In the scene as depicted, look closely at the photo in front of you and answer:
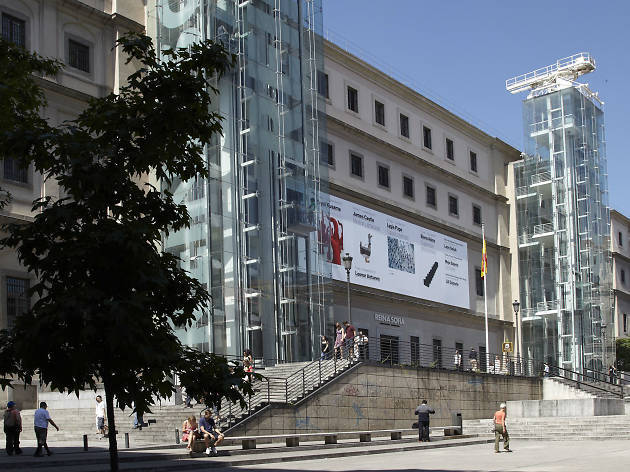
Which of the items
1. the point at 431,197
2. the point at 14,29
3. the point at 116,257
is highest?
the point at 14,29

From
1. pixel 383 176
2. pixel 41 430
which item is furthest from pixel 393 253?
pixel 41 430

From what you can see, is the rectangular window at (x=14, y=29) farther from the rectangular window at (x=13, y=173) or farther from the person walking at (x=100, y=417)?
the person walking at (x=100, y=417)

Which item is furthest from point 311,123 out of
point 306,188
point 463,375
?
point 463,375

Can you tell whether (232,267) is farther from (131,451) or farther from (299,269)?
(131,451)

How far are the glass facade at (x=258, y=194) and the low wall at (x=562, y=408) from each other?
8.93 meters

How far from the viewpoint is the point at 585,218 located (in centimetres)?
5819

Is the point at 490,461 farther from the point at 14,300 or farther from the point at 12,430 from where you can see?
the point at 14,300

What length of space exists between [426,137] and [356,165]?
7.58m

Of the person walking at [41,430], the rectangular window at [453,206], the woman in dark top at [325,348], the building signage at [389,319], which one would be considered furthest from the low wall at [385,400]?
the rectangular window at [453,206]

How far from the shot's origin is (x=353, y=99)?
4641 cm

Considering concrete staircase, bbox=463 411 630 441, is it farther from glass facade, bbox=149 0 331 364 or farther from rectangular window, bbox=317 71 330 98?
rectangular window, bbox=317 71 330 98

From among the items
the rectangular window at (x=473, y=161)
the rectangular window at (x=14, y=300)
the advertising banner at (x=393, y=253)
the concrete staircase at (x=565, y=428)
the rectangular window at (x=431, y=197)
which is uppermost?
the rectangular window at (x=473, y=161)

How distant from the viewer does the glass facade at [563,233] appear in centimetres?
5609

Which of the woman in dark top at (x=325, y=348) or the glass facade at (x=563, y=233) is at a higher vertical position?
the glass facade at (x=563, y=233)
